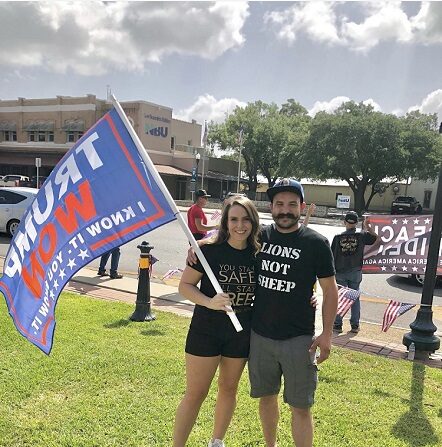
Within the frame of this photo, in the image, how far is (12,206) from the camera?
1288cm

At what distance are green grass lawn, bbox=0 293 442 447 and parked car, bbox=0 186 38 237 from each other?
8.37m

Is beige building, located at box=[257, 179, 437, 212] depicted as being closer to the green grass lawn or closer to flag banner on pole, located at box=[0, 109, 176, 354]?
the green grass lawn

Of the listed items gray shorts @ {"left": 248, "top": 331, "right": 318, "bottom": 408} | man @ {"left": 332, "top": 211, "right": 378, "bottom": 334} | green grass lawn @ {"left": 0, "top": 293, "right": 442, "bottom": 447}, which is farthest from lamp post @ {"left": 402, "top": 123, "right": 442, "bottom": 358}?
gray shorts @ {"left": 248, "top": 331, "right": 318, "bottom": 408}

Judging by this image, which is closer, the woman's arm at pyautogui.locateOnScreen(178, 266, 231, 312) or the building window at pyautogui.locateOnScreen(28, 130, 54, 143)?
the woman's arm at pyautogui.locateOnScreen(178, 266, 231, 312)

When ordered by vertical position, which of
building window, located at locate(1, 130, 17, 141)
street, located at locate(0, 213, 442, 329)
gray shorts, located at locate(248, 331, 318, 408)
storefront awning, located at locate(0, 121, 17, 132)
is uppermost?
storefront awning, located at locate(0, 121, 17, 132)

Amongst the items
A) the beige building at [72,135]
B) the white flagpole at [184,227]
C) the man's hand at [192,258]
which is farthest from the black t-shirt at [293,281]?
the beige building at [72,135]

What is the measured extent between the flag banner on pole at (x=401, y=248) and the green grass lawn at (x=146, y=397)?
2.11 meters

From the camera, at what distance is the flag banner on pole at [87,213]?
293cm

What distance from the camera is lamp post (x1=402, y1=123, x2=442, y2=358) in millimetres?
5223

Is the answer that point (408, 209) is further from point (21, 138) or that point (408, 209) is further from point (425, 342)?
point (21, 138)

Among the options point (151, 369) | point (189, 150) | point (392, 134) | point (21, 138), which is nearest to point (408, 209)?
point (392, 134)

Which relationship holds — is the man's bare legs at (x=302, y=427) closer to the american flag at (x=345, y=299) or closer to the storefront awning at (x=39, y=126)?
the american flag at (x=345, y=299)

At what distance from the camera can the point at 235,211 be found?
8.96 ft

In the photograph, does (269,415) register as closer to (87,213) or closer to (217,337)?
(217,337)
